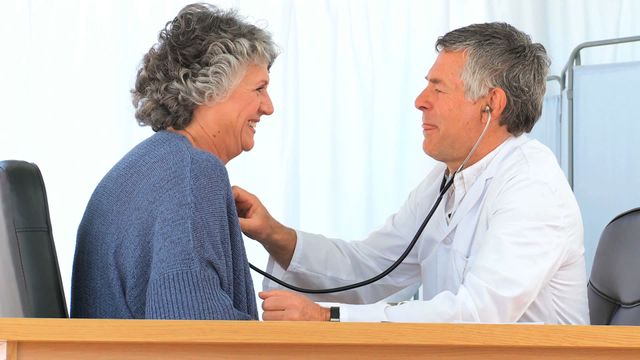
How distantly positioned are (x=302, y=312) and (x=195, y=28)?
538mm

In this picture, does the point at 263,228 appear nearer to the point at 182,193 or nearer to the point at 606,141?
the point at 182,193

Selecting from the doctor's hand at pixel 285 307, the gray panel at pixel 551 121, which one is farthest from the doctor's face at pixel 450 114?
the gray panel at pixel 551 121

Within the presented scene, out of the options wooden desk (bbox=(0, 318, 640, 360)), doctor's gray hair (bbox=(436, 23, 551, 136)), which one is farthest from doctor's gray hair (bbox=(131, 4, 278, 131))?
wooden desk (bbox=(0, 318, 640, 360))

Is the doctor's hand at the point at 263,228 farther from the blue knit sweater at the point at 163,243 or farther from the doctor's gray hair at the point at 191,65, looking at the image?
the blue knit sweater at the point at 163,243

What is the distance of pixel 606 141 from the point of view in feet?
10.2

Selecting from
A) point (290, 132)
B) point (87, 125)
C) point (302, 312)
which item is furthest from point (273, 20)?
point (302, 312)

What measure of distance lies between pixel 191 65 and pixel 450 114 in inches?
24.2

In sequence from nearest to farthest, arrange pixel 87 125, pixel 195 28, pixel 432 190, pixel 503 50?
pixel 195 28, pixel 503 50, pixel 432 190, pixel 87 125

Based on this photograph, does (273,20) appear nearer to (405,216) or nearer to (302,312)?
(405,216)

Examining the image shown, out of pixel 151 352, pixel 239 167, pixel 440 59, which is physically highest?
pixel 440 59

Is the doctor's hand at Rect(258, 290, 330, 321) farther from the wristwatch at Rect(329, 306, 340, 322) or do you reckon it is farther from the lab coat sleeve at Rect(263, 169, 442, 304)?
the lab coat sleeve at Rect(263, 169, 442, 304)

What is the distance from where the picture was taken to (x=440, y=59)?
209 centimetres

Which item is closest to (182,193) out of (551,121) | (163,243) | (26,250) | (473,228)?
(163,243)

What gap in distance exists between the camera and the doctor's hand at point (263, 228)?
2.02 m
